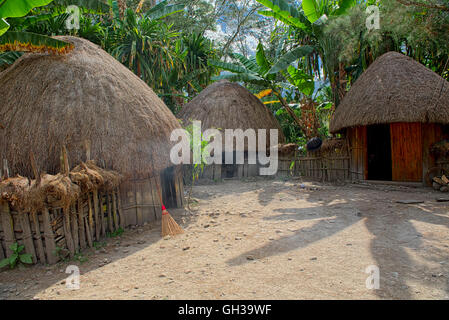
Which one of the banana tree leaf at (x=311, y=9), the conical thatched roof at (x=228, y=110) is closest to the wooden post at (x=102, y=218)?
the conical thatched roof at (x=228, y=110)

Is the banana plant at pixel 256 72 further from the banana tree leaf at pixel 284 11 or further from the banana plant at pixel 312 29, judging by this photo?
the banana tree leaf at pixel 284 11

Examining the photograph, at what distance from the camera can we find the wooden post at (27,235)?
12.0 feet

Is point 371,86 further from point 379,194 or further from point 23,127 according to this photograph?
point 23,127

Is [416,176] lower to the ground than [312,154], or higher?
lower

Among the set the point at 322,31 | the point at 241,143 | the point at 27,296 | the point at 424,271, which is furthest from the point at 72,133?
the point at 322,31

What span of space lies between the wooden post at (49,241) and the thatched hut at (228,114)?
660 cm

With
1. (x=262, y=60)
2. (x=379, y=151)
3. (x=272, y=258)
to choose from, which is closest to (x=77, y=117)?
(x=272, y=258)

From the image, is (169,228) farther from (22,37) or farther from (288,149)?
(288,149)

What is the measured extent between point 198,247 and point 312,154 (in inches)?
249

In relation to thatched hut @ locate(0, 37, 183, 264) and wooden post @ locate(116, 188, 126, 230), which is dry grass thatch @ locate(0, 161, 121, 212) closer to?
thatched hut @ locate(0, 37, 183, 264)

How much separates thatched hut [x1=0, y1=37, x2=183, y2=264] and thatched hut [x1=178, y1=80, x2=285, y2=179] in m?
4.66

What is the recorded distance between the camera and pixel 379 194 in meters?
6.81

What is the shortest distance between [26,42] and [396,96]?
26.8 ft

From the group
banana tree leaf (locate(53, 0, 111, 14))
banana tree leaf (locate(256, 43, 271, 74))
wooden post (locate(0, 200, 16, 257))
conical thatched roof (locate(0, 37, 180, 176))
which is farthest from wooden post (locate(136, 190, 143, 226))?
banana tree leaf (locate(256, 43, 271, 74))
